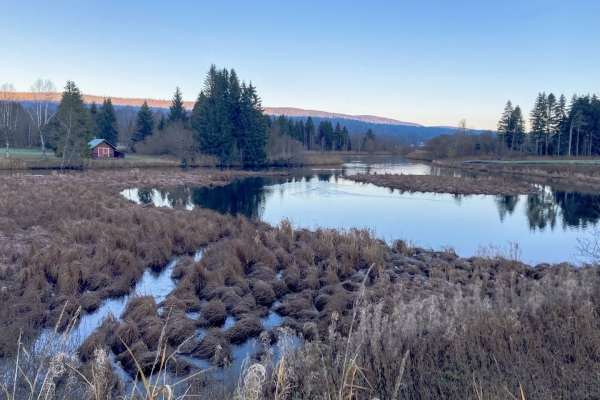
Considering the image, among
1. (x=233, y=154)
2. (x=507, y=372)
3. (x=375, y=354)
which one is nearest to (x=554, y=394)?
(x=507, y=372)

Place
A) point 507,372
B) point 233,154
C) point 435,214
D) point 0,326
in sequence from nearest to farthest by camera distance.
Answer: point 507,372
point 0,326
point 435,214
point 233,154

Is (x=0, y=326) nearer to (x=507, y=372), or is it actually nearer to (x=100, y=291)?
(x=100, y=291)

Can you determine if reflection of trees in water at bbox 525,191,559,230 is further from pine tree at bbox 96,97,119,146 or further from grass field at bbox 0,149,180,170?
pine tree at bbox 96,97,119,146

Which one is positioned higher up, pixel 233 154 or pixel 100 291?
pixel 233 154

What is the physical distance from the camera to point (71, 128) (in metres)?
36.8

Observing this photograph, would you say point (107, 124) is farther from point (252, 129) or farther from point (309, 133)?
point (309, 133)

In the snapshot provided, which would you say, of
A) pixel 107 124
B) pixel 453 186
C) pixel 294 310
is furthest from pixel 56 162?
pixel 294 310

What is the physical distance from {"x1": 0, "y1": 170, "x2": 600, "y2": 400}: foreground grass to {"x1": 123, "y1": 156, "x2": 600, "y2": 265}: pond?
294 centimetres

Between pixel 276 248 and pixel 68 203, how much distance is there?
9843 mm

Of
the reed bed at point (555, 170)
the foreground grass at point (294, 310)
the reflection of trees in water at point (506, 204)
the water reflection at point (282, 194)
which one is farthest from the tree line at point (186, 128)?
the foreground grass at point (294, 310)

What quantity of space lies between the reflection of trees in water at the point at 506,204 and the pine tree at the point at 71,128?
117 ft

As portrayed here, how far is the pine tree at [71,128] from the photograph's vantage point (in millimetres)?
36781

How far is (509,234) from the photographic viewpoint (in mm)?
15391

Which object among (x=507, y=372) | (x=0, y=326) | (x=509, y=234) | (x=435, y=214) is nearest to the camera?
(x=507, y=372)
